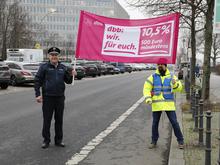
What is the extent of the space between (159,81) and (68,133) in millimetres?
3092

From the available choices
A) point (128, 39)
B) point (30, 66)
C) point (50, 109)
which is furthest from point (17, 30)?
point (50, 109)

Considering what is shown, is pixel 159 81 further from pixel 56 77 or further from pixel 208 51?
pixel 208 51

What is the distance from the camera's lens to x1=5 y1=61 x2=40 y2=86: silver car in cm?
2650

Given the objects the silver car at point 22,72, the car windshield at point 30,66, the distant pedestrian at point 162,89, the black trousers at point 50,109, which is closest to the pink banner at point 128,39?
the distant pedestrian at point 162,89

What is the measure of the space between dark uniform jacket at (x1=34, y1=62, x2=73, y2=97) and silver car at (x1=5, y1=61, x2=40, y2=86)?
1896cm

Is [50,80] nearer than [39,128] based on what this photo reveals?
Yes

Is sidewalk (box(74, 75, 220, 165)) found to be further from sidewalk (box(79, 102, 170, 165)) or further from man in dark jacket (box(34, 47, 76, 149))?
man in dark jacket (box(34, 47, 76, 149))

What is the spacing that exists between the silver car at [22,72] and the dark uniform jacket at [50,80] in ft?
62.2

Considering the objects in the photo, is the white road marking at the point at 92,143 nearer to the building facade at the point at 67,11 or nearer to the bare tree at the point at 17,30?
the bare tree at the point at 17,30

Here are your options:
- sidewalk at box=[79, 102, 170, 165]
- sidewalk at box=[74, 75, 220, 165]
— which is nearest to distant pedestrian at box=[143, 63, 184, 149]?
sidewalk at box=[74, 75, 220, 165]

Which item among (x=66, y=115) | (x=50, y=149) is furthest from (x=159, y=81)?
(x=66, y=115)

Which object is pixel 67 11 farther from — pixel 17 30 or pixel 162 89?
pixel 162 89

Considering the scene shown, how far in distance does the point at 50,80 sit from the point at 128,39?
5.63ft

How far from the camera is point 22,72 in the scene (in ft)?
87.3
